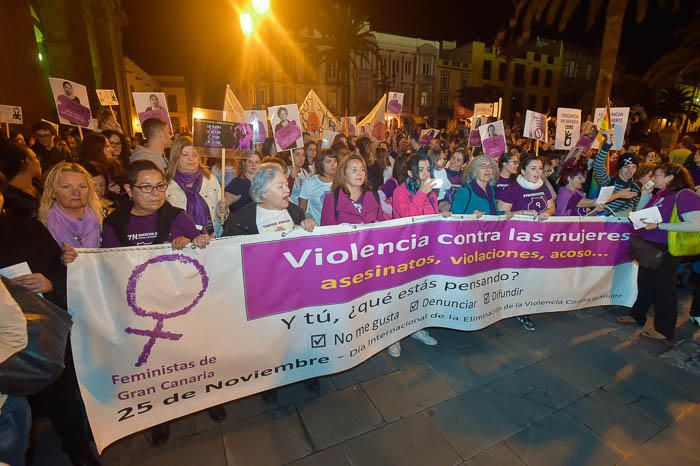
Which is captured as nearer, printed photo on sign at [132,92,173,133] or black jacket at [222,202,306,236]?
black jacket at [222,202,306,236]

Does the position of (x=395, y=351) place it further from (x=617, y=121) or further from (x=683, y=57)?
(x=683, y=57)

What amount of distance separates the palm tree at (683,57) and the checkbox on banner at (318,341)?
2102cm

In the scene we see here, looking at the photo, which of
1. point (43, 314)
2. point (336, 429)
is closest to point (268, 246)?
point (43, 314)

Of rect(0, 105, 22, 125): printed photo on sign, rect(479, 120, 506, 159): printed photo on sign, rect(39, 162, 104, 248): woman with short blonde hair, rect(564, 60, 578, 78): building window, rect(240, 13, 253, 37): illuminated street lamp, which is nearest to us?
rect(39, 162, 104, 248): woman with short blonde hair

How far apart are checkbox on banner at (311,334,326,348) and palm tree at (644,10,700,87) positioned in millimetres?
21016

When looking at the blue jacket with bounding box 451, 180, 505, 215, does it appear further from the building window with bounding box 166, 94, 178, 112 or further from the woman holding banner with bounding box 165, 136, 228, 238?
the building window with bounding box 166, 94, 178, 112

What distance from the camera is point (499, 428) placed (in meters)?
2.76

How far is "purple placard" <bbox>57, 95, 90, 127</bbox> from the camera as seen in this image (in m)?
5.72

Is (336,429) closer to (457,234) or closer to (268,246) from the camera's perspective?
(268,246)

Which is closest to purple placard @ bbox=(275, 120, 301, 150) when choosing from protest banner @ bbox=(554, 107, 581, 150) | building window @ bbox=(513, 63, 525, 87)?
protest banner @ bbox=(554, 107, 581, 150)

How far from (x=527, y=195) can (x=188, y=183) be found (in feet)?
12.5

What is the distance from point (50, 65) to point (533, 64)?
211 feet

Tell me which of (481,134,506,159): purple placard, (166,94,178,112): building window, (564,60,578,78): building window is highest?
(564,60,578,78): building window

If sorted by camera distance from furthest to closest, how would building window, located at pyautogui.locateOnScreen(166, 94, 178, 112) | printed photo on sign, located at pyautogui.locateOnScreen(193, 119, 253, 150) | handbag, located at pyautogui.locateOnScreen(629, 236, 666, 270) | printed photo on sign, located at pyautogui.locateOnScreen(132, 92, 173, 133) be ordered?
building window, located at pyautogui.locateOnScreen(166, 94, 178, 112), printed photo on sign, located at pyautogui.locateOnScreen(132, 92, 173, 133), handbag, located at pyautogui.locateOnScreen(629, 236, 666, 270), printed photo on sign, located at pyautogui.locateOnScreen(193, 119, 253, 150)
